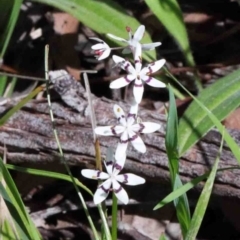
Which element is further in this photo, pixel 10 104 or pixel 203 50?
pixel 203 50

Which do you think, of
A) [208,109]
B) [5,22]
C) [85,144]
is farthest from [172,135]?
[5,22]

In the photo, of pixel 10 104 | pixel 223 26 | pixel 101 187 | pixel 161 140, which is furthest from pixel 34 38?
pixel 101 187


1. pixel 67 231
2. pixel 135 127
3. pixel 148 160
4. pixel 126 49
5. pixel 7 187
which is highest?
pixel 126 49

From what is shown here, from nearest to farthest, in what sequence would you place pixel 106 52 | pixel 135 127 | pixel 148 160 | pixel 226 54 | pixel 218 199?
pixel 135 127
pixel 106 52
pixel 148 160
pixel 218 199
pixel 226 54

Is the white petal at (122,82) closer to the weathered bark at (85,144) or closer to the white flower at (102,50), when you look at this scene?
the white flower at (102,50)

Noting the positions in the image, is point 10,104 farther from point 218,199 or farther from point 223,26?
point 223,26

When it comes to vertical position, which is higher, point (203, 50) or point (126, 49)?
point (126, 49)

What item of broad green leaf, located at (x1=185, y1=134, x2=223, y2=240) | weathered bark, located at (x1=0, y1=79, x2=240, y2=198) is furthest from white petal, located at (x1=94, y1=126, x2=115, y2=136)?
weathered bark, located at (x1=0, y1=79, x2=240, y2=198)

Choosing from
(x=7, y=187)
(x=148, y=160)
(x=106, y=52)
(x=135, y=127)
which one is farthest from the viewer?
(x=148, y=160)

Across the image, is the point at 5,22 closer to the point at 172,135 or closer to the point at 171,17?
Result: the point at 171,17
